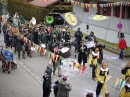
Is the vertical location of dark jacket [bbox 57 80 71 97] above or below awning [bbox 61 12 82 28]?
below

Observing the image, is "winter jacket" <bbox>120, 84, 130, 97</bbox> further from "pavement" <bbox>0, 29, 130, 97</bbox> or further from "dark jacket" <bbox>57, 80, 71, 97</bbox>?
"dark jacket" <bbox>57, 80, 71, 97</bbox>

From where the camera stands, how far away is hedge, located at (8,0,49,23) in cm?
3203

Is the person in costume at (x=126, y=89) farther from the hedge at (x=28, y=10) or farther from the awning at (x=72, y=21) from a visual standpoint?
the hedge at (x=28, y=10)

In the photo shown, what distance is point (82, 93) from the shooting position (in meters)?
14.3

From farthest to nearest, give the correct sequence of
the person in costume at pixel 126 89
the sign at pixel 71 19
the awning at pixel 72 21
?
the sign at pixel 71 19 < the awning at pixel 72 21 < the person in costume at pixel 126 89

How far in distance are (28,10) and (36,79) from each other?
2022cm

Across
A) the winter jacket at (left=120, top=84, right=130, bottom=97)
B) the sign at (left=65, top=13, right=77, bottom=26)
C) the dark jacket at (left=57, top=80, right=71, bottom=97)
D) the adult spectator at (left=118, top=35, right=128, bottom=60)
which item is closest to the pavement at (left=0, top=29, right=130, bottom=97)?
the adult spectator at (left=118, top=35, right=128, bottom=60)

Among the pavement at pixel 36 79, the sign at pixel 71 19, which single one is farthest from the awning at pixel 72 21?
the pavement at pixel 36 79

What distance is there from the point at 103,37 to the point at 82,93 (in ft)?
41.5

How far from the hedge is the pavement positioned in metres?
12.3

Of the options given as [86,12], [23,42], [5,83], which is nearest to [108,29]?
[86,12]

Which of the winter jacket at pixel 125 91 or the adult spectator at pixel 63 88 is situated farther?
the winter jacket at pixel 125 91

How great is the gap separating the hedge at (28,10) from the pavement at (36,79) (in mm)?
12312

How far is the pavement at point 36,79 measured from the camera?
14.1 metres
